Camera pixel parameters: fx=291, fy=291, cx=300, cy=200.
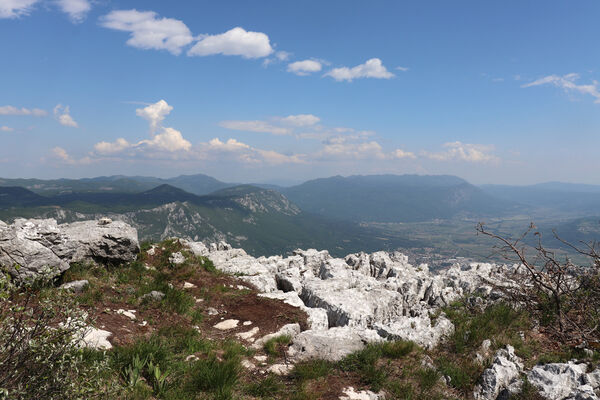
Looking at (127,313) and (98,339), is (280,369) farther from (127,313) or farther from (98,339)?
(127,313)

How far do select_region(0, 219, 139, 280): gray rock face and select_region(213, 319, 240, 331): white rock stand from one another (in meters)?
6.38

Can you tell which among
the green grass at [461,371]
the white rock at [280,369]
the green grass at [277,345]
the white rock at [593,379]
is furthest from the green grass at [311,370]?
the white rock at [593,379]

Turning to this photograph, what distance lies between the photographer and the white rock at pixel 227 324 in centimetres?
1227

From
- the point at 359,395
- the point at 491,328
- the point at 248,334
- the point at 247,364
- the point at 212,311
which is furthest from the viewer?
the point at 212,311

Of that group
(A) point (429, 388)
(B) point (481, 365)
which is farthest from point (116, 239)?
(B) point (481, 365)

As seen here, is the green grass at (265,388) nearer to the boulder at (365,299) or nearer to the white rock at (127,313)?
the boulder at (365,299)

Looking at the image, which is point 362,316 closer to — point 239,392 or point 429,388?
point 429,388

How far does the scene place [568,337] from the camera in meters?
10.2

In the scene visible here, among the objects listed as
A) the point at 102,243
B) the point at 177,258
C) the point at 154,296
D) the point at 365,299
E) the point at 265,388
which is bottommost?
the point at 365,299

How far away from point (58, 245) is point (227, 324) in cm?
800

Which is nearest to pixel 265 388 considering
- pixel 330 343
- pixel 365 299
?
pixel 330 343

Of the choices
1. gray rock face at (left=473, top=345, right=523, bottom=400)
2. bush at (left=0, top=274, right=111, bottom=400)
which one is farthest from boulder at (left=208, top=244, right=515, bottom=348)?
bush at (left=0, top=274, right=111, bottom=400)

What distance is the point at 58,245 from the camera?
Result: 40.9 feet

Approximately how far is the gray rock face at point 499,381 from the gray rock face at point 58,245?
40.3 ft
